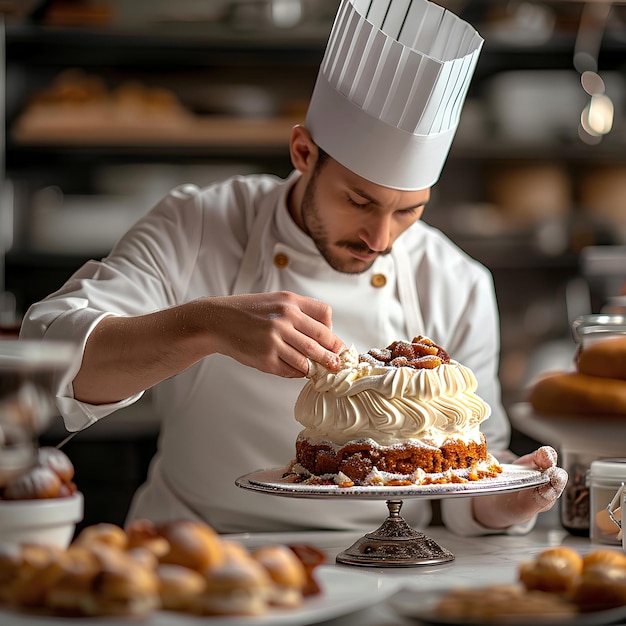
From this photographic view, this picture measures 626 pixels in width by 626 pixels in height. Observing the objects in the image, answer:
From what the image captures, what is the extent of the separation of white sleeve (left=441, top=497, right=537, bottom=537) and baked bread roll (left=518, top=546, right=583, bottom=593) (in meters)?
0.67

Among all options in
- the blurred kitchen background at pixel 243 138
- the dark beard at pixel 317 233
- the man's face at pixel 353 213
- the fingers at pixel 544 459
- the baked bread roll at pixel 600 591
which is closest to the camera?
the baked bread roll at pixel 600 591

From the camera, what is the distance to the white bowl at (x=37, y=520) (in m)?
0.95

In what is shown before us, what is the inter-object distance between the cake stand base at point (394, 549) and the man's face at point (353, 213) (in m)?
0.50

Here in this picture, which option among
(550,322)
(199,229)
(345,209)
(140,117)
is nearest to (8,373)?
(345,209)

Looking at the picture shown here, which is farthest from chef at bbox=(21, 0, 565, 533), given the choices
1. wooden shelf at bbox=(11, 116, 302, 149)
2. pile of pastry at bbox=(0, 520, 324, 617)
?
wooden shelf at bbox=(11, 116, 302, 149)

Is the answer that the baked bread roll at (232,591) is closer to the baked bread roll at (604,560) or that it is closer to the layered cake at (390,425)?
the baked bread roll at (604,560)

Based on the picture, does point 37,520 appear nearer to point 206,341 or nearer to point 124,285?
point 206,341

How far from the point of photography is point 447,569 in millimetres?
1323

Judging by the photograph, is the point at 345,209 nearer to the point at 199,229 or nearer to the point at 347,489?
the point at 199,229

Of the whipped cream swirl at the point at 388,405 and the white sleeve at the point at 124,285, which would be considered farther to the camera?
the white sleeve at the point at 124,285

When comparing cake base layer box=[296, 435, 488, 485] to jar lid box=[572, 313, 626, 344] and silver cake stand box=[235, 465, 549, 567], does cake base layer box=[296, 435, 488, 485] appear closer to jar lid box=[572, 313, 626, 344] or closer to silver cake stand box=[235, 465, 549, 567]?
silver cake stand box=[235, 465, 549, 567]

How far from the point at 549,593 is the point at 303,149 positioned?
109 cm

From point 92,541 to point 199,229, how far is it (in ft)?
3.64

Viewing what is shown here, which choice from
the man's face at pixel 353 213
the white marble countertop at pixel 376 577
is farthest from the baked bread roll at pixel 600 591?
the man's face at pixel 353 213
